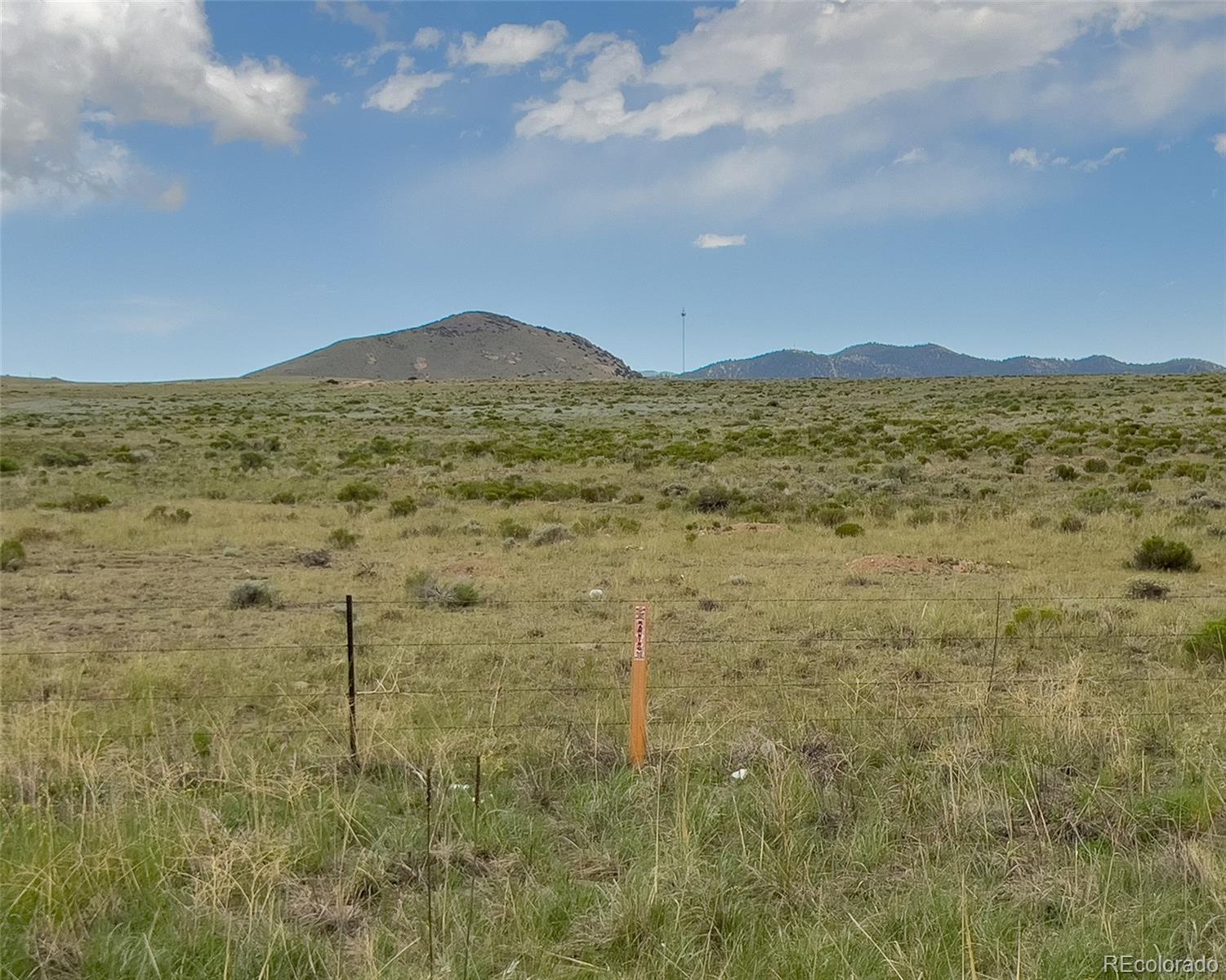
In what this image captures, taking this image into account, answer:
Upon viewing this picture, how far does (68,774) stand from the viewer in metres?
5.52

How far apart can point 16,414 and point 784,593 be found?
60.6 meters

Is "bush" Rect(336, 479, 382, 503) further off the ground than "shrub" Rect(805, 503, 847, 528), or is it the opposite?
"bush" Rect(336, 479, 382, 503)

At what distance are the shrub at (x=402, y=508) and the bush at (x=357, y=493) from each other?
171 cm

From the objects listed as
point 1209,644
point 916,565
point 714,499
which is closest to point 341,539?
point 714,499

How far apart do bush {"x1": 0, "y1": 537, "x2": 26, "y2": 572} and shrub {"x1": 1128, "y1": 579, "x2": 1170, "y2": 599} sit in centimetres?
1686

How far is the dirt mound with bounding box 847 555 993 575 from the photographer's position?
45.8 feet

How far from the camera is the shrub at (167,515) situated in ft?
62.5

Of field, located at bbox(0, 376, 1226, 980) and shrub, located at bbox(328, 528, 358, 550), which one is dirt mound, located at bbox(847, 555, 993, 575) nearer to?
field, located at bbox(0, 376, 1226, 980)

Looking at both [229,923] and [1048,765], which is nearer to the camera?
[229,923]

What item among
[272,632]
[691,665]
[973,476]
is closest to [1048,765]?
[691,665]

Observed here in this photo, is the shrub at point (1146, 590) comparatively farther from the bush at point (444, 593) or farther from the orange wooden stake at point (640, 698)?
the orange wooden stake at point (640, 698)

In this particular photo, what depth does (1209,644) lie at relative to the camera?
8.88m

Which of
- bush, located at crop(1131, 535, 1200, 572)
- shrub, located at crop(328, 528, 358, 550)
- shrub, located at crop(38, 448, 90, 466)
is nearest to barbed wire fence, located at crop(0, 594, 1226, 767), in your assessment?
bush, located at crop(1131, 535, 1200, 572)

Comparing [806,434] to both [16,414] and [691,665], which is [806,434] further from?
[16,414]
